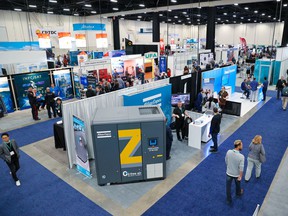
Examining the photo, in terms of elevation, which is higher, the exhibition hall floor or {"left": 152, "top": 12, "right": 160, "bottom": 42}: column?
{"left": 152, "top": 12, "right": 160, "bottom": 42}: column

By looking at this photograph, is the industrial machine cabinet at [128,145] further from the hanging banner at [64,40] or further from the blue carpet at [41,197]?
the hanging banner at [64,40]

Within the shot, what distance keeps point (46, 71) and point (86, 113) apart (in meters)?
7.06

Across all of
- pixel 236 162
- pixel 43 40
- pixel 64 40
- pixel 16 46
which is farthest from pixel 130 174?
pixel 16 46

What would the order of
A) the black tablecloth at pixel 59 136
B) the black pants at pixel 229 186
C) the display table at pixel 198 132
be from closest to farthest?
the black pants at pixel 229 186
the display table at pixel 198 132
the black tablecloth at pixel 59 136

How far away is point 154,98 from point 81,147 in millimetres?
3080

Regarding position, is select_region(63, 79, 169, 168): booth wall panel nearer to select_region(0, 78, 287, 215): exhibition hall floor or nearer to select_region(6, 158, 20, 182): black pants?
select_region(0, 78, 287, 215): exhibition hall floor

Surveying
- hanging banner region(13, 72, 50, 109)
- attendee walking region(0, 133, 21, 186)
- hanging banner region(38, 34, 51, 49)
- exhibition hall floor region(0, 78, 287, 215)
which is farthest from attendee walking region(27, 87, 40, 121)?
hanging banner region(38, 34, 51, 49)

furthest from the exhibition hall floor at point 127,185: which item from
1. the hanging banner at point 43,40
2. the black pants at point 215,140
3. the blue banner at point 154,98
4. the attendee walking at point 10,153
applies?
the hanging banner at point 43,40

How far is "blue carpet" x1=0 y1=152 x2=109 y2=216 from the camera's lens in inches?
175

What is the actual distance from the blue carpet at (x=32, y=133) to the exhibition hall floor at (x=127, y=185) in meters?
0.38

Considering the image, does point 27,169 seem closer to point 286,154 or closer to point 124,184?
point 124,184

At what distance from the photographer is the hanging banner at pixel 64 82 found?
12.3 m

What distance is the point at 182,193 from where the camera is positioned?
15.8 ft

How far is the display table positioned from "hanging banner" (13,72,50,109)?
851 centimetres
